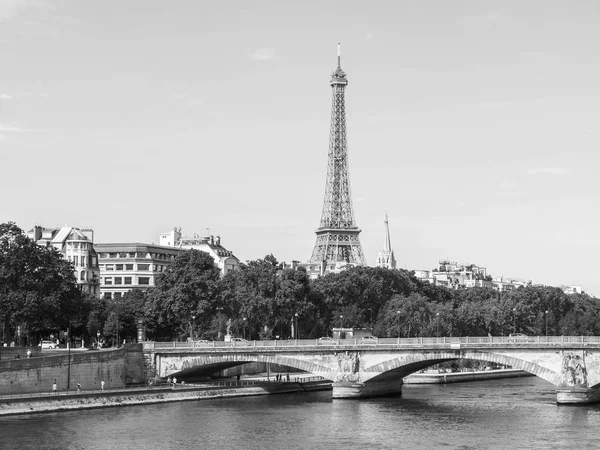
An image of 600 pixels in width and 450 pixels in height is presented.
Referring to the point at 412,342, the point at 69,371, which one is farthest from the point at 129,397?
the point at 412,342

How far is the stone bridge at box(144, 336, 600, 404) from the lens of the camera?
8994 cm

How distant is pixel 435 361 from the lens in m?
96.9

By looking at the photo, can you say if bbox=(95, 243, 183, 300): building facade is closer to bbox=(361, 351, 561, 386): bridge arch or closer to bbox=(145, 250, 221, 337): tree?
bbox=(145, 250, 221, 337): tree

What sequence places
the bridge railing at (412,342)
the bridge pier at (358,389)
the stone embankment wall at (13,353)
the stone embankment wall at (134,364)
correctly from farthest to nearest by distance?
the stone embankment wall at (134,364)
the bridge pier at (358,389)
the stone embankment wall at (13,353)
the bridge railing at (412,342)

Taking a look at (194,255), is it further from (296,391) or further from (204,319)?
(296,391)

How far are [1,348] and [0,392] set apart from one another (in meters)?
11.7

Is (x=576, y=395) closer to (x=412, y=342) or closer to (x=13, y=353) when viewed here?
(x=412, y=342)

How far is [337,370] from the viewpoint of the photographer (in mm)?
99375

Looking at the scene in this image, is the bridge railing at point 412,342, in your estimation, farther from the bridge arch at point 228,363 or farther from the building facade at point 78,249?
the building facade at point 78,249

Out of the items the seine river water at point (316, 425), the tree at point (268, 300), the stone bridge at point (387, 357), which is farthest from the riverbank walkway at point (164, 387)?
the tree at point (268, 300)

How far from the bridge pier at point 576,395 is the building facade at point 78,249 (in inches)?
3602

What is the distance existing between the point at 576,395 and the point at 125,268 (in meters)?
104

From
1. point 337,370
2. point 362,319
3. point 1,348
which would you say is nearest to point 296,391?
point 337,370

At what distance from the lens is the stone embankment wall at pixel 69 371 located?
87875mm
